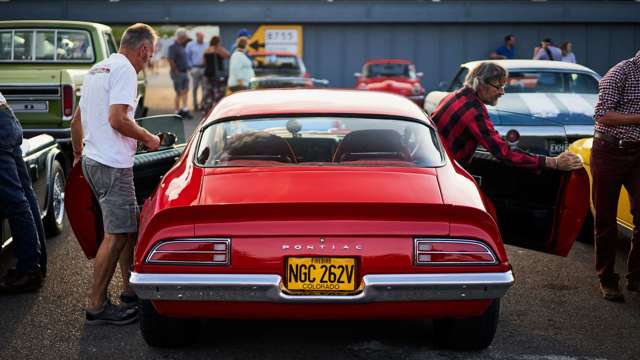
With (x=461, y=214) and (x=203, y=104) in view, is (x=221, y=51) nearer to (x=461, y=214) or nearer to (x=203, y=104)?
(x=203, y=104)

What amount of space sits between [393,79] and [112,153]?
1614 cm

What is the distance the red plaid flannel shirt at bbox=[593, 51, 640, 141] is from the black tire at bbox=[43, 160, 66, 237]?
169 inches

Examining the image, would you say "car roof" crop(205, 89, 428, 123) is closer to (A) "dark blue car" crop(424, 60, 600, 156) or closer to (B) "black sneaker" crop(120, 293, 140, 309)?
Answer: (B) "black sneaker" crop(120, 293, 140, 309)

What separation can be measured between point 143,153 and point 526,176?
235cm

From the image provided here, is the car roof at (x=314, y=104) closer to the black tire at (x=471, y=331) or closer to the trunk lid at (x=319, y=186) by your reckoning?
the trunk lid at (x=319, y=186)

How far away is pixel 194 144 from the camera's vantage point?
4949 mm

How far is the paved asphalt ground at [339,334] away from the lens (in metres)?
4.64

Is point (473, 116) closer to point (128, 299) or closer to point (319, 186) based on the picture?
point (319, 186)

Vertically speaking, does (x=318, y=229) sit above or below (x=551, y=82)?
below

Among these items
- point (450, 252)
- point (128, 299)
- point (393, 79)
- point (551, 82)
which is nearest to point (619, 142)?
point (450, 252)

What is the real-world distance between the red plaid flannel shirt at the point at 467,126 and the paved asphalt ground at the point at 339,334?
3.14 feet

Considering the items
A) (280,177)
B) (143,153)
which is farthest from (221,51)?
(280,177)

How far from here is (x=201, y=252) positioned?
407cm

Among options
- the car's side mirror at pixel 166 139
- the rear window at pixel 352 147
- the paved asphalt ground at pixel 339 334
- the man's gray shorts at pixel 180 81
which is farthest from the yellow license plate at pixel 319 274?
the man's gray shorts at pixel 180 81
